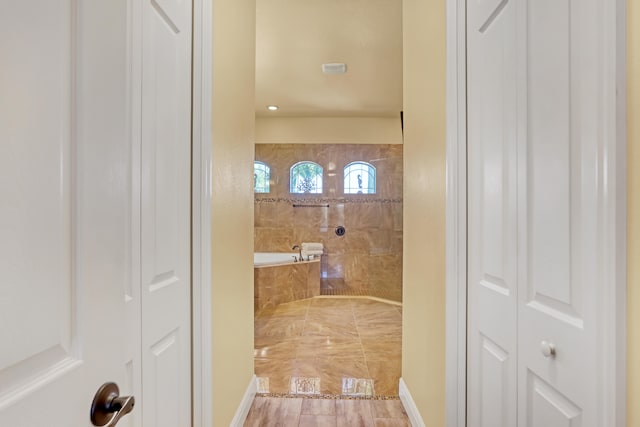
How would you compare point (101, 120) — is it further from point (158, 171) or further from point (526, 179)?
point (526, 179)

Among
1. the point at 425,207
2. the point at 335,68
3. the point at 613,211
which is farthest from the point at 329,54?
the point at 613,211

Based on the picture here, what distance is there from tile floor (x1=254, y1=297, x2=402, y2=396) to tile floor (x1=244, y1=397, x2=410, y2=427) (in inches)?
4.9

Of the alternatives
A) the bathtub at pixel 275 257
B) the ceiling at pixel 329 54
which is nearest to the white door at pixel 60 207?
the ceiling at pixel 329 54

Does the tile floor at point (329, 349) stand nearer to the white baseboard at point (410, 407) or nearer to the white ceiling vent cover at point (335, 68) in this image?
the white baseboard at point (410, 407)

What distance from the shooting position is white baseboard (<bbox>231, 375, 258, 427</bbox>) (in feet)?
5.87

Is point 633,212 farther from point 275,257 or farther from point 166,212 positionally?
point 275,257

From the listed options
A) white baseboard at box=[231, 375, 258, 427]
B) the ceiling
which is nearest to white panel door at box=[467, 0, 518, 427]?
white baseboard at box=[231, 375, 258, 427]

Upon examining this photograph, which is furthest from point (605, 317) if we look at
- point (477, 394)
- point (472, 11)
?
point (472, 11)

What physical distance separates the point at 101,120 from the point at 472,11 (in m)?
1.39

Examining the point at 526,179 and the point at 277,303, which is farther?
the point at 277,303

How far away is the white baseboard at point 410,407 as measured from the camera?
5.91 ft

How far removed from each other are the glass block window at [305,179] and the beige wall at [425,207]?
372cm

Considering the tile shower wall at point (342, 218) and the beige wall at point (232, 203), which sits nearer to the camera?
the beige wall at point (232, 203)

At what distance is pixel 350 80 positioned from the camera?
13.4ft
